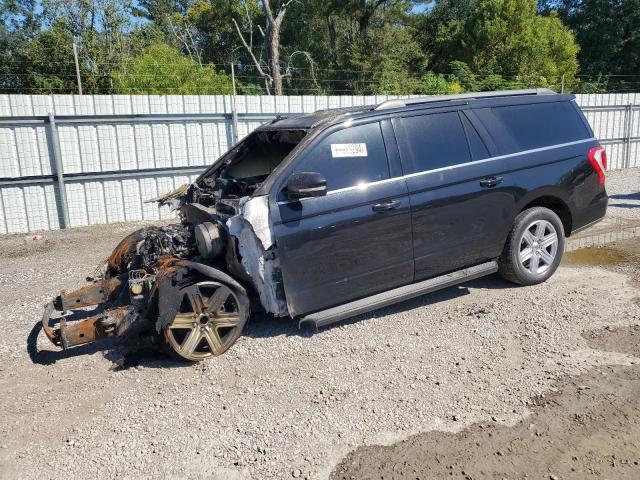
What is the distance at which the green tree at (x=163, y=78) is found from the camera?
16531 mm

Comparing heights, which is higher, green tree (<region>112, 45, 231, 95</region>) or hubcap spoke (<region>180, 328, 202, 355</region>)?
green tree (<region>112, 45, 231, 95</region>)

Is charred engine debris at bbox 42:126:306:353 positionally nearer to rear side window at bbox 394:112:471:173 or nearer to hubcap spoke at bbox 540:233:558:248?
rear side window at bbox 394:112:471:173

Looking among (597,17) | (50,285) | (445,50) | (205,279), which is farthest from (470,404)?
(597,17)

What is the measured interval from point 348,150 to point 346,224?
64 cm

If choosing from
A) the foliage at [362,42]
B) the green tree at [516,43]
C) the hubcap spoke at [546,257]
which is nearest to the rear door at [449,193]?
the hubcap spoke at [546,257]

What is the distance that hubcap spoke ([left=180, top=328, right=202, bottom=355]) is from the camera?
4402mm

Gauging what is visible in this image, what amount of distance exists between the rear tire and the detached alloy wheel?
2.70m

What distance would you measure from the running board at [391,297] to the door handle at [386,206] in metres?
0.73

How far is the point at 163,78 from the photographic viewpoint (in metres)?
17.2

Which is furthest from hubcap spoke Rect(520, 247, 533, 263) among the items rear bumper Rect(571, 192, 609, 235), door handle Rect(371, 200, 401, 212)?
door handle Rect(371, 200, 401, 212)

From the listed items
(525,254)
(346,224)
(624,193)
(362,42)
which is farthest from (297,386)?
(362,42)

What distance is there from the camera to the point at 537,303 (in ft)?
17.6

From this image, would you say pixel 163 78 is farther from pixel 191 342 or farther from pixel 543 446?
pixel 543 446

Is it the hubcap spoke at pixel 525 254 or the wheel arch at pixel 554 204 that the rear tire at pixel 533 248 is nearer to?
the hubcap spoke at pixel 525 254
